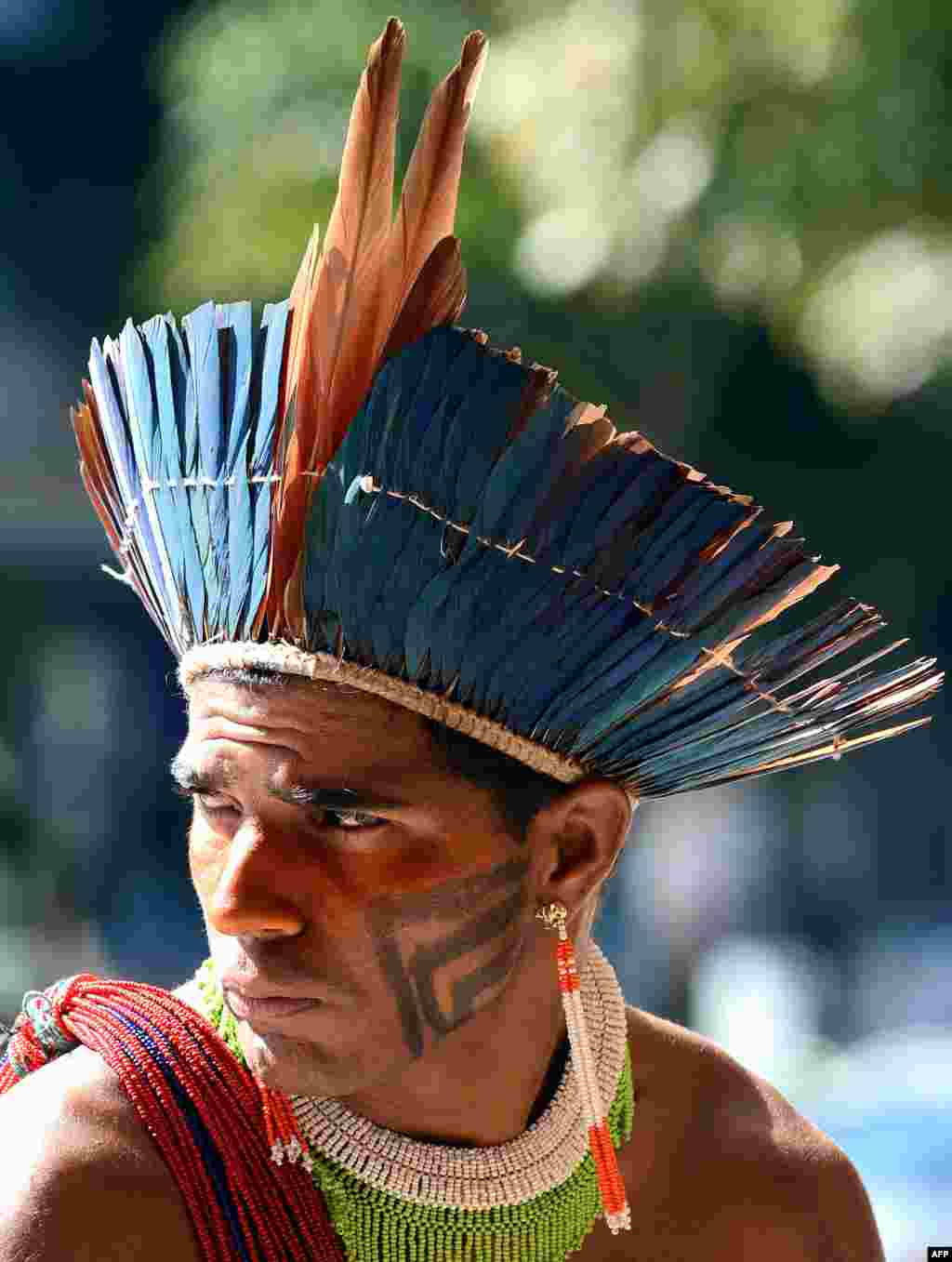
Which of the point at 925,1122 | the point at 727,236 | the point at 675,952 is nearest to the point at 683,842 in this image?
the point at 675,952

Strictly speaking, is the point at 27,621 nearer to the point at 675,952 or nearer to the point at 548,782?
the point at 675,952

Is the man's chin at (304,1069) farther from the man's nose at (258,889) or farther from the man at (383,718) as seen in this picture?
the man's nose at (258,889)

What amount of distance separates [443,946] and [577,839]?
270mm

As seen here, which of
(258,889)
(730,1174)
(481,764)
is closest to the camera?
(258,889)

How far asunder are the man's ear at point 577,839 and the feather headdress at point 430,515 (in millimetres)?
54

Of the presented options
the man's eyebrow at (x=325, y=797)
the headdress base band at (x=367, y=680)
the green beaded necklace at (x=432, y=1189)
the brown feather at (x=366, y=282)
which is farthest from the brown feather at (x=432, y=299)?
the green beaded necklace at (x=432, y=1189)

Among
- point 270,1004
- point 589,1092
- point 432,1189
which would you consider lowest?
point 432,1189

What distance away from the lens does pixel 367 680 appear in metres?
2.14

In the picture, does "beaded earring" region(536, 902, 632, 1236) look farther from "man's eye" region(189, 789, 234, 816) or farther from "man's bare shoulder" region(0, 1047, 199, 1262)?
"man's bare shoulder" region(0, 1047, 199, 1262)

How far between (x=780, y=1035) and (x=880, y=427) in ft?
9.36

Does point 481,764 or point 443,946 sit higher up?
point 481,764

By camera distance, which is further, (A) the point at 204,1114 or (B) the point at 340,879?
(A) the point at 204,1114

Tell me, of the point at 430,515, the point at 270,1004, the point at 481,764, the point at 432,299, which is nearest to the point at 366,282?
the point at 432,299

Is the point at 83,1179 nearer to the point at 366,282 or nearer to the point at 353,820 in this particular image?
the point at 353,820
